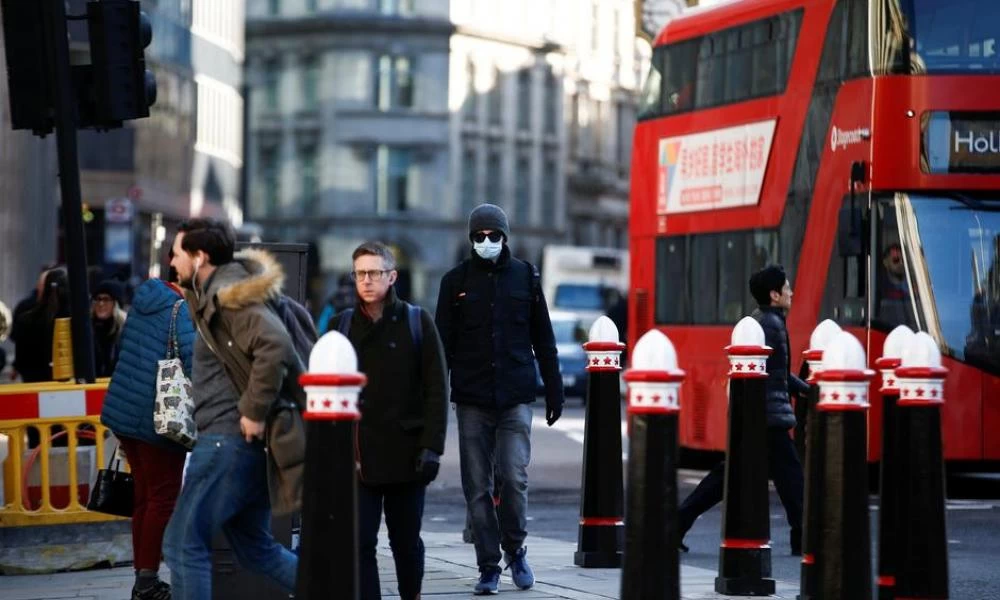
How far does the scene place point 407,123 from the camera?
287ft

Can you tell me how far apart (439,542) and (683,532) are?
1742mm

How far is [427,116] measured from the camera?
87625mm

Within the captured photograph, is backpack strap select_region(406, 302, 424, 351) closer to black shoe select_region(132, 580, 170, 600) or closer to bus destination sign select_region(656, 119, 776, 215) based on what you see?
black shoe select_region(132, 580, 170, 600)

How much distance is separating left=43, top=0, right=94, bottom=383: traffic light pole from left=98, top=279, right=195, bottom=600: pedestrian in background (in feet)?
7.31

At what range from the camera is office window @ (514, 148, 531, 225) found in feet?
299

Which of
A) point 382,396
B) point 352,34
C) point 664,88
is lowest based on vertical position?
point 382,396

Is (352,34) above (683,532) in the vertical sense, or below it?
above

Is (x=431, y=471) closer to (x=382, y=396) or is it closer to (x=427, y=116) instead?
(x=382, y=396)

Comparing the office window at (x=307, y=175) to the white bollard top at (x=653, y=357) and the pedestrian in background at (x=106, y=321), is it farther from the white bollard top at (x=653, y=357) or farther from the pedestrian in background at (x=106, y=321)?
the white bollard top at (x=653, y=357)

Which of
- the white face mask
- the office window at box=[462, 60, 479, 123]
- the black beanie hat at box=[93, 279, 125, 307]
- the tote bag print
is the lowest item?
the tote bag print

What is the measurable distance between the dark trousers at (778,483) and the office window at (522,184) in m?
77.4

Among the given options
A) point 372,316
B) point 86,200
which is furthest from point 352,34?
point 372,316

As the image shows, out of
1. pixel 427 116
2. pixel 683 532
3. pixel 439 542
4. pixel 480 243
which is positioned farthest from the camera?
pixel 427 116

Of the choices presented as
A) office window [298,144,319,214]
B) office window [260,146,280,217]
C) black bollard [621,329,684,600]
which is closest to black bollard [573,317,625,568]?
black bollard [621,329,684,600]
